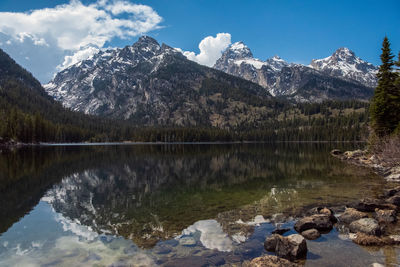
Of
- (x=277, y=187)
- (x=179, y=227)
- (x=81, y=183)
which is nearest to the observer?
(x=179, y=227)

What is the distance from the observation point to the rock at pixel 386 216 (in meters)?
22.1

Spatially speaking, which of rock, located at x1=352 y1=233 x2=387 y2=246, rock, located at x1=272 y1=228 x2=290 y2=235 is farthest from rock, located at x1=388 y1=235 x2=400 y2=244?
rock, located at x1=272 y1=228 x2=290 y2=235

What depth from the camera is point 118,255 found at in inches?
656

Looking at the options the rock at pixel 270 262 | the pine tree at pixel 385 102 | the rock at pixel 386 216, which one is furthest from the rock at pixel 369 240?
the pine tree at pixel 385 102

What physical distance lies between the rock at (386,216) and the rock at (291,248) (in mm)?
10985

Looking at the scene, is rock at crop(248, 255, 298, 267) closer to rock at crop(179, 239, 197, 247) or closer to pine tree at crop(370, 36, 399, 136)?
rock at crop(179, 239, 197, 247)

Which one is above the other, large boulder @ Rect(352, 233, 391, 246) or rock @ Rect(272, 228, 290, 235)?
large boulder @ Rect(352, 233, 391, 246)

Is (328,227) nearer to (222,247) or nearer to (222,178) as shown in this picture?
(222,247)

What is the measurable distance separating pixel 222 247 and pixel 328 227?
9339 millimetres

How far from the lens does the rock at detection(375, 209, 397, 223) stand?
22078 mm

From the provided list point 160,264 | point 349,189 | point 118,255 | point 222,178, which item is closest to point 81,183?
point 222,178

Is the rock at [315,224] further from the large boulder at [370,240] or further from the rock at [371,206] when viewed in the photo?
the rock at [371,206]

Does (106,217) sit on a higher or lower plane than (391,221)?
lower

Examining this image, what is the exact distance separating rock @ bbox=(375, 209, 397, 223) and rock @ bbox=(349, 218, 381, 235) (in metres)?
3.73
